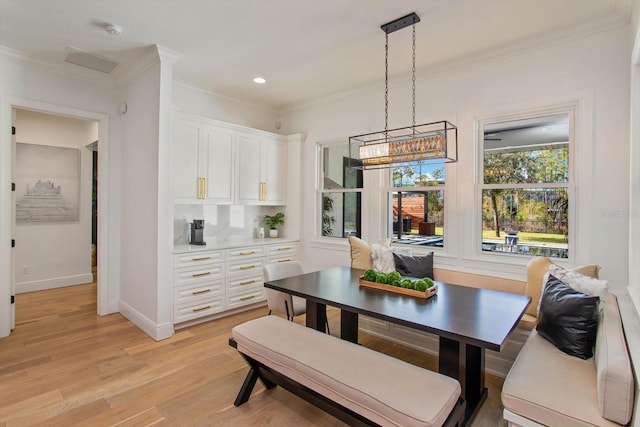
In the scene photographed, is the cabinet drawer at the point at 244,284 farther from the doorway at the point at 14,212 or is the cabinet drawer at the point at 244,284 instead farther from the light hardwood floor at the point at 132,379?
the doorway at the point at 14,212

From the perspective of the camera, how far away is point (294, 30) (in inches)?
115

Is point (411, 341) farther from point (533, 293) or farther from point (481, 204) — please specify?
point (481, 204)

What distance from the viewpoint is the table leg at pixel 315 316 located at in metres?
2.87

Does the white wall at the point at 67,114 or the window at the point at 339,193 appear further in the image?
the window at the point at 339,193

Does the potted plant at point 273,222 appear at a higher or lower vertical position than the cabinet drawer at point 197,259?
higher

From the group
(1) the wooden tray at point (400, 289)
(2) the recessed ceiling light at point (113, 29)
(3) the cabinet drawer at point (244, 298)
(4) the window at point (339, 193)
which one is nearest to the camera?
(1) the wooden tray at point (400, 289)

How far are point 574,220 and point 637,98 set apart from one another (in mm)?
1063

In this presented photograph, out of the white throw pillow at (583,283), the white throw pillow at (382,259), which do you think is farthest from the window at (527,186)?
the white throw pillow at (382,259)

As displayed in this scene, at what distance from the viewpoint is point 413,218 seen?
395cm

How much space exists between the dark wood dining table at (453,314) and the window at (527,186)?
1005 millimetres

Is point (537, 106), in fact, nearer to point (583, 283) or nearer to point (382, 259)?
point (583, 283)

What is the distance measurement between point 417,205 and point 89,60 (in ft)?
12.8

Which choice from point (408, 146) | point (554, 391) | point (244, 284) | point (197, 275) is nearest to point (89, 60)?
point (197, 275)

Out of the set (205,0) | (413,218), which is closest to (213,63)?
(205,0)
